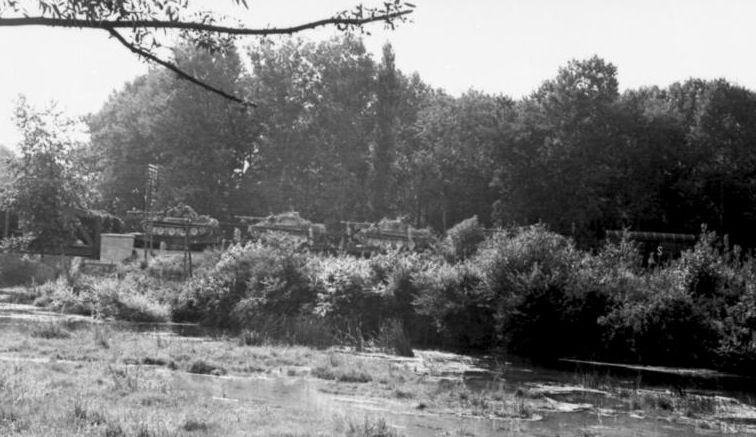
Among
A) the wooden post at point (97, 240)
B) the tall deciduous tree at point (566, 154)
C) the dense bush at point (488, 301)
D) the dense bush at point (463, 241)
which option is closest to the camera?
the dense bush at point (488, 301)

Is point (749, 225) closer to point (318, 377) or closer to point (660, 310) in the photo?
point (660, 310)

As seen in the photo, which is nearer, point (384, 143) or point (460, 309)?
point (460, 309)

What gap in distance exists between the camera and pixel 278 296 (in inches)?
1283

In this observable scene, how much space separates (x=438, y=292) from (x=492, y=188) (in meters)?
39.9

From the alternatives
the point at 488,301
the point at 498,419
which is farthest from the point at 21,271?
the point at 498,419

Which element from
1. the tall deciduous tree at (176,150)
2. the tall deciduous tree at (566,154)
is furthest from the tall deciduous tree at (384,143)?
the tall deciduous tree at (566,154)

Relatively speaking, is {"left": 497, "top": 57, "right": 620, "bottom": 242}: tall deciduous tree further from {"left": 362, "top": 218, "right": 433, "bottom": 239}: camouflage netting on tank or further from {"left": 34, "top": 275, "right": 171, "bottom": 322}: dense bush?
{"left": 34, "top": 275, "right": 171, "bottom": 322}: dense bush

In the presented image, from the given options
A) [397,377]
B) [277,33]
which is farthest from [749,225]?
[277,33]

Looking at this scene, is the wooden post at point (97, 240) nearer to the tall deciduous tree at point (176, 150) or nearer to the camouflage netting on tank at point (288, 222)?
the camouflage netting on tank at point (288, 222)

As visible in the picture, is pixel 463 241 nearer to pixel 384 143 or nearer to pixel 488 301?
pixel 488 301

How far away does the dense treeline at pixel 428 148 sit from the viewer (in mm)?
64062

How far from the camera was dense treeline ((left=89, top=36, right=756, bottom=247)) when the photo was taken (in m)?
64.1

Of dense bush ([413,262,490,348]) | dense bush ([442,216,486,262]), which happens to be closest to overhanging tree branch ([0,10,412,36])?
dense bush ([413,262,490,348])

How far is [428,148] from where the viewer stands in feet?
256
